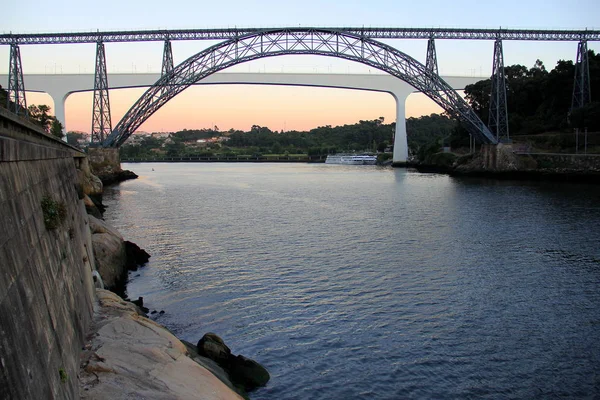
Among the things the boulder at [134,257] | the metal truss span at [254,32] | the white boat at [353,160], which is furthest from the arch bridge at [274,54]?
the white boat at [353,160]

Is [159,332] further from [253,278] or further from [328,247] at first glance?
[328,247]

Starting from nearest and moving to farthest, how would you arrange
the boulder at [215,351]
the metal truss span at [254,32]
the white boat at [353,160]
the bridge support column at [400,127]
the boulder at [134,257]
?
the boulder at [215,351], the boulder at [134,257], the metal truss span at [254,32], the bridge support column at [400,127], the white boat at [353,160]

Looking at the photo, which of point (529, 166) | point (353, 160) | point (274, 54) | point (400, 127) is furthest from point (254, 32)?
point (353, 160)

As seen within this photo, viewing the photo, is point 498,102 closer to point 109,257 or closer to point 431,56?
point 431,56

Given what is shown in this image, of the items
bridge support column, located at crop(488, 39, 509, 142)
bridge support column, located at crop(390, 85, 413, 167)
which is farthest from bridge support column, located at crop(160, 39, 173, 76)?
bridge support column, located at crop(390, 85, 413, 167)

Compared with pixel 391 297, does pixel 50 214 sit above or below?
above

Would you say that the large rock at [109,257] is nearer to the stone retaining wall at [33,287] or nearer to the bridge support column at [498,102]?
the stone retaining wall at [33,287]

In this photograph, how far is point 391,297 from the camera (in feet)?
52.4

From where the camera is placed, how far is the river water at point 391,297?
10953 millimetres

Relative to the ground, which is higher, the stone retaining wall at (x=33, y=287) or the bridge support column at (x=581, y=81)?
the bridge support column at (x=581, y=81)

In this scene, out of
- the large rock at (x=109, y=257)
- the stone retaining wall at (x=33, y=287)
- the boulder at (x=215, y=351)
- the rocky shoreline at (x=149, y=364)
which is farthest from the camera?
the large rock at (x=109, y=257)

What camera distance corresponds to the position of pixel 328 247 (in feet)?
78.2

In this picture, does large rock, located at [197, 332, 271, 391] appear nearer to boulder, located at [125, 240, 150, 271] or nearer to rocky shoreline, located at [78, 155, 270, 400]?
rocky shoreline, located at [78, 155, 270, 400]

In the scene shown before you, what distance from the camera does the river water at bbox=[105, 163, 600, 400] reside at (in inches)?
431
